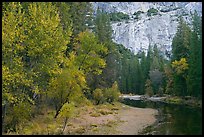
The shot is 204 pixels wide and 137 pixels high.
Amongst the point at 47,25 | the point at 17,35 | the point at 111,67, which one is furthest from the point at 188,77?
the point at 17,35

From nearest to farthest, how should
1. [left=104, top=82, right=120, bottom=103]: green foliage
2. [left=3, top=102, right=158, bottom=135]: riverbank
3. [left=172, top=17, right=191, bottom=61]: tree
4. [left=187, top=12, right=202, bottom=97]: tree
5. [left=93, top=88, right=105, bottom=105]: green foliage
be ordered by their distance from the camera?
[left=3, top=102, right=158, bottom=135]: riverbank, [left=93, top=88, right=105, bottom=105]: green foliage, [left=187, top=12, right=202, bottom=97]: tree, [left=104, top=82, right=120, bottom=103]: green foliage, [left=172, top=17, right=191, bottom=61]: tree

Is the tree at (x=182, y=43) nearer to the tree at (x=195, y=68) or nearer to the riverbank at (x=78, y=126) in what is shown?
the tree at (x=195, y=68)

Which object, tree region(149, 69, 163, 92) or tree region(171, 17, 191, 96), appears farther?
tree region(149, 69, 163, 92)

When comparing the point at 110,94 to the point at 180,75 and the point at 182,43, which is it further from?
the point at 182,43

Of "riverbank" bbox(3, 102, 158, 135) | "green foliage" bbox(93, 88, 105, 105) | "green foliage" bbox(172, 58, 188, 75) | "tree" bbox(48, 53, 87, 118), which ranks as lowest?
"riverbank" bbox(3, 102, 158, 135)

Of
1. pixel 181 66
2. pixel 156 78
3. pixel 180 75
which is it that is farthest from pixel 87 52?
pixel 156 78

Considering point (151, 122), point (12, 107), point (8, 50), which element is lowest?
point (151, 122)

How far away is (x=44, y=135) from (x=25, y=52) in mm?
7325

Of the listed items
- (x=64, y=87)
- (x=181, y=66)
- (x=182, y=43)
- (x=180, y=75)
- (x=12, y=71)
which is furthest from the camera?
(x=182, y=43)

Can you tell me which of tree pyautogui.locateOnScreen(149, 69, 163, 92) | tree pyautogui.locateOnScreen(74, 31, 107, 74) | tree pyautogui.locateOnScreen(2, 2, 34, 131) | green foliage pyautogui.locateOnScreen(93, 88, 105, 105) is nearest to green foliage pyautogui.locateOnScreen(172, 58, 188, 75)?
green foliage pyautogui.locateOnScreen(93, 88, 105, 105)

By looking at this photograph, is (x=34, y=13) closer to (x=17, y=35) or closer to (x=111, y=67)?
(x=17, y=35)

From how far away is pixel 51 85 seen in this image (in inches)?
1083

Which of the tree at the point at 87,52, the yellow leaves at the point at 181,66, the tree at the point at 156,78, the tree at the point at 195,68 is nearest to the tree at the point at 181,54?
the yellow leaves at the point at 181,66

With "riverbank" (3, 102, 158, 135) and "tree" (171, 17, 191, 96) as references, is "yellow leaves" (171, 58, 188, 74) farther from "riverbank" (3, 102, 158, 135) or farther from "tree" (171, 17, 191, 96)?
"riverbank" (3, 102, 158, 135)
